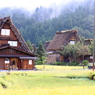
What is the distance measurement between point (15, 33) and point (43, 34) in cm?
6775

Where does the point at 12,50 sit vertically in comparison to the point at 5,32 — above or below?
below

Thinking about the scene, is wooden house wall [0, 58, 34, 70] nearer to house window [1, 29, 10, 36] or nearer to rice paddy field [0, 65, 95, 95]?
house window [1, 29, 10, 36]

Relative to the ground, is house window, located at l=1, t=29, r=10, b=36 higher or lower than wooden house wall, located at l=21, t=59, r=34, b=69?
higher

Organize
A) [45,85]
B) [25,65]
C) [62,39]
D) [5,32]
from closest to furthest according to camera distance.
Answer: [45,85], [25,65], [5,32], [62,39]

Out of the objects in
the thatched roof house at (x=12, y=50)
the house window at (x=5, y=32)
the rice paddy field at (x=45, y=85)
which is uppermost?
the house window at (x=5, y=32)

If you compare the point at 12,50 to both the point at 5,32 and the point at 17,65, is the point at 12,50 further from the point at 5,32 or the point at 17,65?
the point at 5,32

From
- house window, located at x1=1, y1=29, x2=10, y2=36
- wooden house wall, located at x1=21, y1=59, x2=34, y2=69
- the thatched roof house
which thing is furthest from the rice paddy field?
house window, located at x1=1, y1=29, x2=10, y2=36

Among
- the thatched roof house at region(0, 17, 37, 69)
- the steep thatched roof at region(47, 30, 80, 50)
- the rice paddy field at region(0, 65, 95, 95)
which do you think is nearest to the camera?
the rice paddy field at region(0, 65, 95, 95)

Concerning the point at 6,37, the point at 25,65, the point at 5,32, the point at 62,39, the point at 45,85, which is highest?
the point at 62,39

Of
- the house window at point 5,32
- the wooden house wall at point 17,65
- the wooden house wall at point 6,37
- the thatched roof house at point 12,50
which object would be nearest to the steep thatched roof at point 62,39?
the thatched roof house at point 12,50

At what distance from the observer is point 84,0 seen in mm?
168125

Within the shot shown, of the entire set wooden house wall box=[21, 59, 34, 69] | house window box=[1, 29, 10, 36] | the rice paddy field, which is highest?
house window box=[1, 29, 10, 36]

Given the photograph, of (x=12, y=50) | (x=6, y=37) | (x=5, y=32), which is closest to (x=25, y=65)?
(x=12, y=50)

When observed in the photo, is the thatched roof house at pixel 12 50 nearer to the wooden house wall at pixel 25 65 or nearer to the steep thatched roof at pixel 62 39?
the wooden house wall at pixel 25 65
